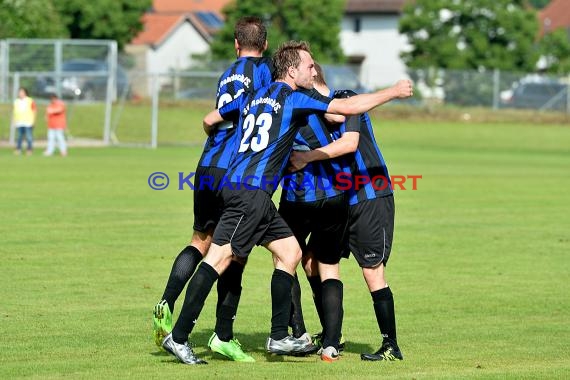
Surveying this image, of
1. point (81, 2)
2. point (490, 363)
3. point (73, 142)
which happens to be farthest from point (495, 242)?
point (81, 2)

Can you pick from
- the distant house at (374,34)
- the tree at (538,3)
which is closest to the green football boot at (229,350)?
the distant house at (374,34)

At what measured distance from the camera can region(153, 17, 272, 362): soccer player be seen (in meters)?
7.95

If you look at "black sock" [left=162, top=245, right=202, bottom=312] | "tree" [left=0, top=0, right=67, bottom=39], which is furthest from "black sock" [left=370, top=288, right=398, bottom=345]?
"tree" [left=0, top=0, right=67, bottom=39]

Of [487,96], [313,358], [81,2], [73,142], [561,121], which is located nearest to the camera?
[313,358]

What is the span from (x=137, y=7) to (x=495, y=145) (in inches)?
1329

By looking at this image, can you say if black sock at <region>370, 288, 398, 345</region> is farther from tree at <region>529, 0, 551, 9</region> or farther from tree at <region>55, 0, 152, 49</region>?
tree at <region>529, 0, 551, 9</region>

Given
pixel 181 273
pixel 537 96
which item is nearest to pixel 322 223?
pixel 181 273

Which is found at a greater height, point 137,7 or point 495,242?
point 137,7

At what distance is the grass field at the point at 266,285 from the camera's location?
7.66 meters

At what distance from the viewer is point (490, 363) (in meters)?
7.76

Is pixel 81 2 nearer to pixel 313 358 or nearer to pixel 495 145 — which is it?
pixel 495 145

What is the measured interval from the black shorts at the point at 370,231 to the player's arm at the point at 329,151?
0.46 meters

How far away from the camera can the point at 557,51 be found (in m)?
66.7

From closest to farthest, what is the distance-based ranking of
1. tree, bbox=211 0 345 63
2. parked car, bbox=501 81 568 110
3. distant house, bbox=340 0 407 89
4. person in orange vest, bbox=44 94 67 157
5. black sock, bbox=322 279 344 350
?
black sock, bbox=322 279 344 350 < person in orange vest, bbox=44 94 67 157 < parked car, bbox=501 81 568 110 < tree, bbox=211 0 345 63 < distant house, bbox=340 0 407 89
